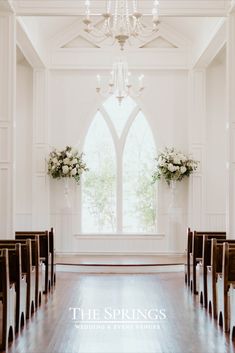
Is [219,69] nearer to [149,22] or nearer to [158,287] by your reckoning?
[149,22]

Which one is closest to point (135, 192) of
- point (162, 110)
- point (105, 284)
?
point (162, 110)

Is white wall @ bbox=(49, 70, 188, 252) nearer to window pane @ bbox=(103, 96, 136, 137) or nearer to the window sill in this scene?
the window sill

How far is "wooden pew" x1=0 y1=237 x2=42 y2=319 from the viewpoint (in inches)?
266

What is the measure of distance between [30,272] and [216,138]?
6962 millimetres

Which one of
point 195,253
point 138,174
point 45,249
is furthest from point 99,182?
point 195,253

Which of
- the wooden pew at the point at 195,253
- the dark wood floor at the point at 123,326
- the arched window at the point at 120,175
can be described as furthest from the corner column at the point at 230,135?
the arched window at the point at 120,175

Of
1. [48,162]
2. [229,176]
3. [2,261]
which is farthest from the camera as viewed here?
[48,162]

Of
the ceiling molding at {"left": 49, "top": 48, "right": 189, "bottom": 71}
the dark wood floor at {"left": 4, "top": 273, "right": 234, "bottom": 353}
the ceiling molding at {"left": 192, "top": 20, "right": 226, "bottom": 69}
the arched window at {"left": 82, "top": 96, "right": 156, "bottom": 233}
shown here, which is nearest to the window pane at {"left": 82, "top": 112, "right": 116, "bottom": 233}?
the arched window at {"left": 82, "top": 96, "right": 156, "bottom": 233}

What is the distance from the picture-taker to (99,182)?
13.0 meters

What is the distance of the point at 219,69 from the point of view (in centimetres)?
1265

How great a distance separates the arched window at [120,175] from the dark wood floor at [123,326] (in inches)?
152

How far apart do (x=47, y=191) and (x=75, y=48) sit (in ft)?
10.6

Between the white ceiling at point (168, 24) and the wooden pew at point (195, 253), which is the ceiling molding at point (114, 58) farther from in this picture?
the wooden pew at point (195, 253)

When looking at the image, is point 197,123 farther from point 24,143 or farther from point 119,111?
point 24,143
